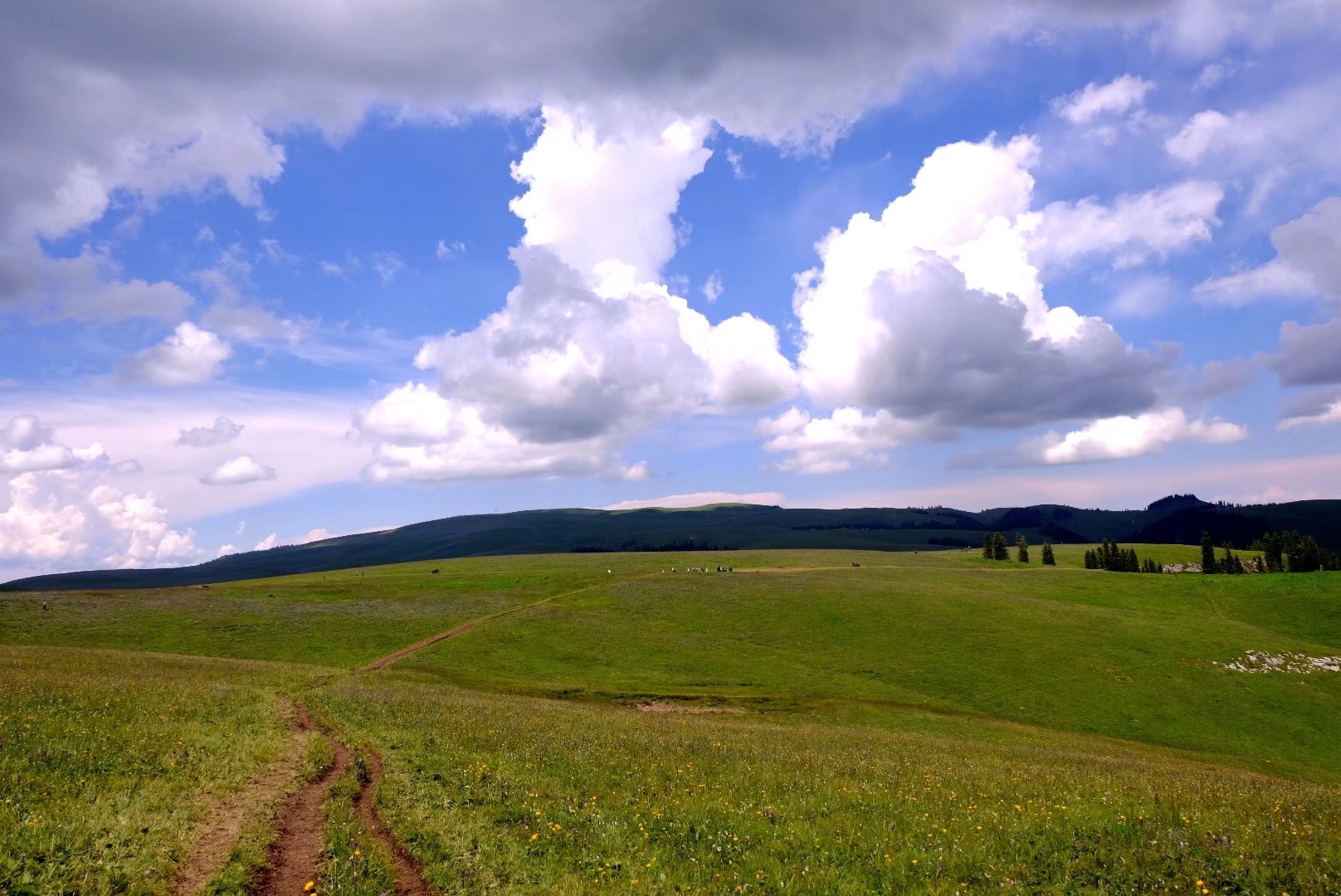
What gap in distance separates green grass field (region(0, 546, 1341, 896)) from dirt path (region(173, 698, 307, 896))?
39cm

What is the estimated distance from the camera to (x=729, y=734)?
3097 centimetres

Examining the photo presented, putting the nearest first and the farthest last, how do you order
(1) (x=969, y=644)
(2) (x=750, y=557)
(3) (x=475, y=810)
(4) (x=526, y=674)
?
(3) (x=475, y=810), (4) (x=526, y=674), (1) (x=969, y=644), (2) (x=750, y=557)

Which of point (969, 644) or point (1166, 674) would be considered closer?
point (1166, 674)

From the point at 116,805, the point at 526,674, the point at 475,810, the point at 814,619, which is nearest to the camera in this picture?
the point at 116,805

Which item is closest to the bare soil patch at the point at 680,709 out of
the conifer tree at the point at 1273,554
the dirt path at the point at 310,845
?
the dirt path at the point at 310,845

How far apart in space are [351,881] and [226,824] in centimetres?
471

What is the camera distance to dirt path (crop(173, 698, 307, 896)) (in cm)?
1186

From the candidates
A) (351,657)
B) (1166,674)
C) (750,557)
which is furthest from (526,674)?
(750,557)

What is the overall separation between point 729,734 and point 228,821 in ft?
69.8

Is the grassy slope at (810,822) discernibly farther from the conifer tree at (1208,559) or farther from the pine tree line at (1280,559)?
the conifer tree at (1208,559)

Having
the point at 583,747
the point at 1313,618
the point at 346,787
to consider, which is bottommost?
the point at 1313,618

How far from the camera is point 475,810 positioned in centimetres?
1527

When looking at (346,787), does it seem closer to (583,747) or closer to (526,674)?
(583,747)

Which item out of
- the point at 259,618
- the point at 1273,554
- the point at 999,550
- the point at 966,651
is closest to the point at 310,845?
the point at 966,651
